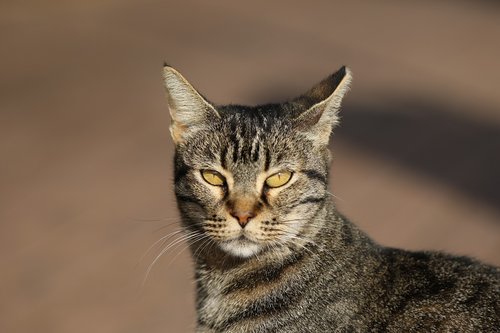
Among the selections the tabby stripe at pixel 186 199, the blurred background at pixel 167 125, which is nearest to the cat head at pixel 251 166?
the tabby stripe at pixel 186 199

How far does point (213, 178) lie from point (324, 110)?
57 centimetres

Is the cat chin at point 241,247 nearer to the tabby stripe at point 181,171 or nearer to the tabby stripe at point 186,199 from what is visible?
the tabby stripe at point 186,199

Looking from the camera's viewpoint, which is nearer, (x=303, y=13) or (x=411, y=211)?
(x=411, y=211)

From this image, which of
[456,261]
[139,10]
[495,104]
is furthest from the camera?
[139,10]

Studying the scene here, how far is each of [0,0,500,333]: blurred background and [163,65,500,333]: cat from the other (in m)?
0.57

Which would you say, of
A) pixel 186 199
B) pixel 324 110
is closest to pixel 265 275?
pixel 186 199

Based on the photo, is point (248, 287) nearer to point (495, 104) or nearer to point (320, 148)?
point (320, 148)

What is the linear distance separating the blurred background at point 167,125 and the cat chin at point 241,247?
0.64 m

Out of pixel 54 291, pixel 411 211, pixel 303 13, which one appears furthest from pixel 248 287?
pixel 303 13

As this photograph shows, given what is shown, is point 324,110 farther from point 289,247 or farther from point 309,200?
point 289,247

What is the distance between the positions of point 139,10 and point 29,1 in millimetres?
1411

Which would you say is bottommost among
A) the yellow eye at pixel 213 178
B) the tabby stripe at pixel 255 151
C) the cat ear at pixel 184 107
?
the yellow eye at pixel 213 178

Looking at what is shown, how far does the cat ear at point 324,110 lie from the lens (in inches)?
140

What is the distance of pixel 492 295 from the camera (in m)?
3.41
